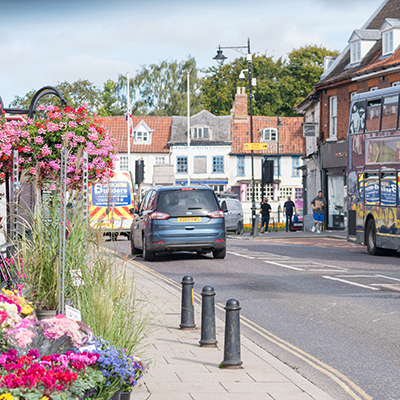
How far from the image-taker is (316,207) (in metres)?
34.8

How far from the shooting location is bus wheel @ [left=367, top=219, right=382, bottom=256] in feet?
69.5

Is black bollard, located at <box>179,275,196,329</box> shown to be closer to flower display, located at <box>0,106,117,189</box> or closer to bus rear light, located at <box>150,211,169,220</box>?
flower display, located at <box>0,106,117,189</box>

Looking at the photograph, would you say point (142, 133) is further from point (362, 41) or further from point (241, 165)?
point (362, 41)

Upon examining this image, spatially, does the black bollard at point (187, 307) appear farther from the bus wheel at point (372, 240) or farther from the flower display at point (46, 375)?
the bus wheel at point (372, 240)

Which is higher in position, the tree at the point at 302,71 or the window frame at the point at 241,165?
the tree at the point at 302,71

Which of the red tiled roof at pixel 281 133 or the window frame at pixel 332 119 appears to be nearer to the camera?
the window frame at pixel 332 119

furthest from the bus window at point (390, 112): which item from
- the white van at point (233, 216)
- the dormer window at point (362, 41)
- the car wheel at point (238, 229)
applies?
the dormer window at point (362, 41)

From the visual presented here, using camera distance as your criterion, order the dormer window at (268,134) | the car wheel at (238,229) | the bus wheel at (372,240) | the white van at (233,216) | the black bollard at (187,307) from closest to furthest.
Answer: the black bollard at (187,307) < the bus wheel at (372,240) < the white van at (233,216) < the car wheel at (238,229) < the dormer window at (268,134)

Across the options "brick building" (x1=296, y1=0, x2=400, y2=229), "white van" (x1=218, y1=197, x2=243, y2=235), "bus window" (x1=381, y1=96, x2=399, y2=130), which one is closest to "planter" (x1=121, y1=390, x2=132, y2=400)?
"bus window" (x1=381, y1=96, x2=399, y2=130)

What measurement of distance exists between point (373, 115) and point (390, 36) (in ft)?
47.9

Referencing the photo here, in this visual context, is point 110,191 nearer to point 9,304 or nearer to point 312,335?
Answer: point 9,304

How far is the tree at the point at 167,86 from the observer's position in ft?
242

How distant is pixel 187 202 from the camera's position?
18.0m

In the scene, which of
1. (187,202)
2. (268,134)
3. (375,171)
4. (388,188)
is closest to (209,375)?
(187,202)
